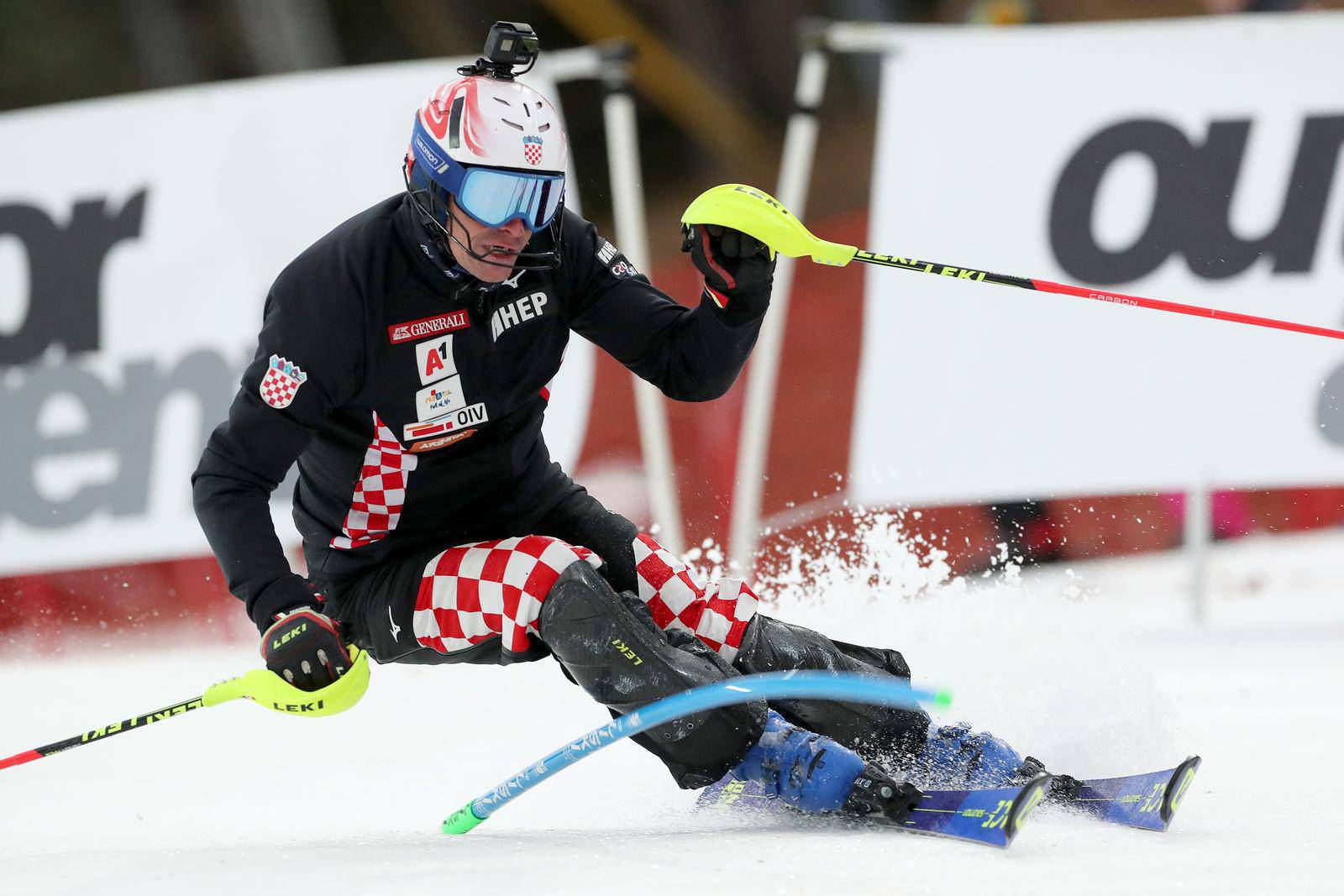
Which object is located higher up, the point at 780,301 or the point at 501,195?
the point at 501,195

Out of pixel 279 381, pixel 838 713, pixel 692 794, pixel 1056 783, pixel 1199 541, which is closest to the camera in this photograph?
pixel 279 381

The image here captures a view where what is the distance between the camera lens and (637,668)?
2.57 m

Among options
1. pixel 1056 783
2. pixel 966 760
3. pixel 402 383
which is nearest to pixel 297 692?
pixel 402 383

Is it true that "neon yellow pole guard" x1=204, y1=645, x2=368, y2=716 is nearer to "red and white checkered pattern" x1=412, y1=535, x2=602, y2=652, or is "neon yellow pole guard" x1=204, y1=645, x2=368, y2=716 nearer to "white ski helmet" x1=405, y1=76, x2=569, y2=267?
"red and white checkered pattern" x1=412, y1=535, x2=602, y2=652

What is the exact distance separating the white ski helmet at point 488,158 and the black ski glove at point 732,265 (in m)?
0.29

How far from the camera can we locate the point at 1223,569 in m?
5.65

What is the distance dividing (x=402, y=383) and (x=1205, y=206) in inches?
127

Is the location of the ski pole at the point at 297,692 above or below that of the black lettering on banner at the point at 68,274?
below

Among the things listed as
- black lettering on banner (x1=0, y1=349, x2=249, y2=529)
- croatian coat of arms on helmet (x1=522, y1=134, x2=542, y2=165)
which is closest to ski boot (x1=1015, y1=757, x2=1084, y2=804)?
croatian coat of arms on helmet (x1=522, y1=134, x2=542, y2=165)

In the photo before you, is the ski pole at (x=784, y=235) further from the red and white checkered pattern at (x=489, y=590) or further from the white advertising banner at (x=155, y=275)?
the white advertising banner at (x=155, y=275)

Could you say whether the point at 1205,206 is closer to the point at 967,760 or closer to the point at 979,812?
the point at 967,760

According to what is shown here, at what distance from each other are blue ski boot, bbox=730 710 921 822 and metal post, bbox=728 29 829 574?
2.50 m

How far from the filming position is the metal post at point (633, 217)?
524 centimetres

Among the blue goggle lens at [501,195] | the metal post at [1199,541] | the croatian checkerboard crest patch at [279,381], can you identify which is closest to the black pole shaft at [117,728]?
the croatian checkerboard crest patch at [279,381]
